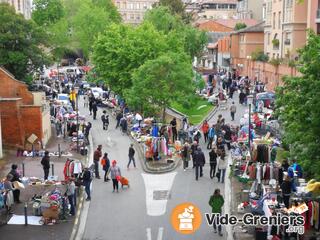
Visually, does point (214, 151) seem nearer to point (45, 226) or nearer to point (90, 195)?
point (90, 195)

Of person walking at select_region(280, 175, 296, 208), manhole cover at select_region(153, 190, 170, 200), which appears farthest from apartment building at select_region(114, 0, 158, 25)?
person walking at select_region(280, 175, 296, 208)

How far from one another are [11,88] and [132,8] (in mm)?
114027

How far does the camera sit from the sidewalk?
18.2m

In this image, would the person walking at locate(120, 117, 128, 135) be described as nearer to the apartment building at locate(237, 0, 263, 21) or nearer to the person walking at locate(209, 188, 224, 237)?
the person walking at locate(209, 188, 224, 237)

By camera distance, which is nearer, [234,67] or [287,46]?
[287,46]

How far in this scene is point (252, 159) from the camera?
2523cm

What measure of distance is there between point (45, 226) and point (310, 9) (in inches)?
1450

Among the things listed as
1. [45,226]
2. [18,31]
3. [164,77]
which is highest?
[18,31]

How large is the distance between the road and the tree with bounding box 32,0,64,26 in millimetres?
79939

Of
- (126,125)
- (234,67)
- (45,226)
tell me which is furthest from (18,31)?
(234,67)

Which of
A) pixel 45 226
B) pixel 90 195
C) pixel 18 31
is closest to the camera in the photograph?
pixel 45 226

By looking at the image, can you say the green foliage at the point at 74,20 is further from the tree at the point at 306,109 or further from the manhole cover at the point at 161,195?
the tree at the point at 306,109

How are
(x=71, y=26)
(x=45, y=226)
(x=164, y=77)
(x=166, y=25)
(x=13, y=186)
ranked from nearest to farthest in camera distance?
(x=45, y=226), (x=13, y=186), (x=164, y=77), (x=166, y=25), (x=71, y=26)

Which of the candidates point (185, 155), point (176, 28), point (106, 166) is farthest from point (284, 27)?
point (106, 166)
